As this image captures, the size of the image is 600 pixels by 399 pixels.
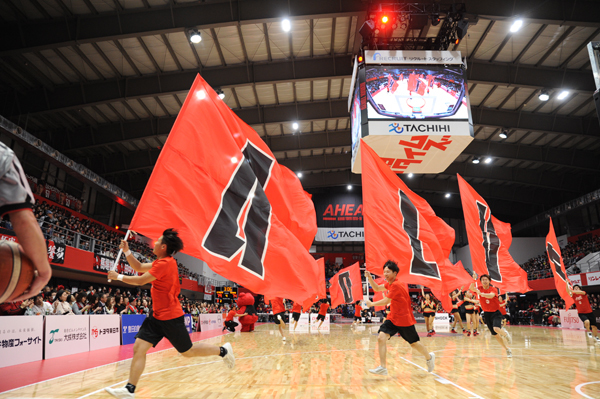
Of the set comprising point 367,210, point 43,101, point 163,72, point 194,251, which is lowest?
point 194,251

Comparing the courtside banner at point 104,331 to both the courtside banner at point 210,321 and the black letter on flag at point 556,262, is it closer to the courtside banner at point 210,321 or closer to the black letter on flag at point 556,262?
the courtside banner at point 210,321

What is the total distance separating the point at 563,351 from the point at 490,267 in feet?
9.80

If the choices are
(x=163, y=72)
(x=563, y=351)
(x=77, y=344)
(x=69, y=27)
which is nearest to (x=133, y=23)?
(x=69, y=27)

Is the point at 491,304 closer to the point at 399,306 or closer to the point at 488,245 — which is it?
the point at 488,245

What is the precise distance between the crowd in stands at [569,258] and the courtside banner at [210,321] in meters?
25.9

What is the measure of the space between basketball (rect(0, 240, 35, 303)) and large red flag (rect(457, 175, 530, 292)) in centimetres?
1158

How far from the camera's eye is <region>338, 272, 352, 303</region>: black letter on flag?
886 inches

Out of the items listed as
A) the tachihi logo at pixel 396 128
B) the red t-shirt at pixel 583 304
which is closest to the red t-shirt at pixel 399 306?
the tachihi logo at pixel 396 128

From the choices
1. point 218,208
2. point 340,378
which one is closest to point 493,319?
point 340,378

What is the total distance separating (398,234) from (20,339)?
8221mm

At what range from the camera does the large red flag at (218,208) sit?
484 centimetres

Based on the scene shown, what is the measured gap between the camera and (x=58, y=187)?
91.0 feet

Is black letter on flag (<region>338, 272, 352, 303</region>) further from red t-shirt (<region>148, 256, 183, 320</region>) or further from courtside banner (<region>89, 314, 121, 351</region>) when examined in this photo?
red t-shirt (<region>148, 256, 183, 320</region>)

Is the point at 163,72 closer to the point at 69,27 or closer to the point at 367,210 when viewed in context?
the point at 69,27
